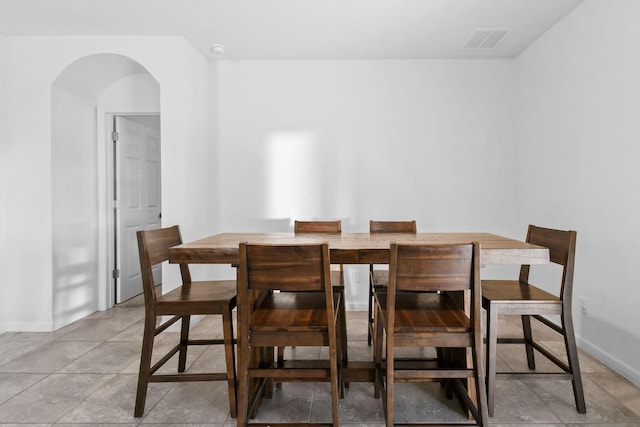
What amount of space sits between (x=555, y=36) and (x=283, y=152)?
8.49 feet

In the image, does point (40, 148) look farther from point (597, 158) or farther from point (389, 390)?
point (597, 158)

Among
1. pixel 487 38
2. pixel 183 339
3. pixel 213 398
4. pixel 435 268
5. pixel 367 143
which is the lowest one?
pixel 213 398

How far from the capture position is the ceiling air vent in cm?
291

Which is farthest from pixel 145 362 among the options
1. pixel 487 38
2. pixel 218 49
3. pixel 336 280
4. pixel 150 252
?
pixel 487 38

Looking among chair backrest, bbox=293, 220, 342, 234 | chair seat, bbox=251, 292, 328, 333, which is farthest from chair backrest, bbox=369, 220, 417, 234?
chair seat, bbox=251, 292, 328, 333

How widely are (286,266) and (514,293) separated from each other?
1.34m

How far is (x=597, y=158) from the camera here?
239cm

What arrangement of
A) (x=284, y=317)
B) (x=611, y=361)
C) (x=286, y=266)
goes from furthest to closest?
(x=611, y=361) → (x=284, y=317) → (x=286, y=266)

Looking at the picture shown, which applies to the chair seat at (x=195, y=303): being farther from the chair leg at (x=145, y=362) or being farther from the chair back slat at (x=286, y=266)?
the chair back slat at (x=286, y=266)

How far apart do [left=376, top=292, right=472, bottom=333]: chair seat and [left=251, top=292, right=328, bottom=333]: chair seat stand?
32cm

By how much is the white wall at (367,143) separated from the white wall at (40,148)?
67 cm

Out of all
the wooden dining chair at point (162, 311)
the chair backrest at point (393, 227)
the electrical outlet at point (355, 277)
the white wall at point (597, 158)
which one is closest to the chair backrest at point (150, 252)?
the wooden dining chair at point (162, 311)

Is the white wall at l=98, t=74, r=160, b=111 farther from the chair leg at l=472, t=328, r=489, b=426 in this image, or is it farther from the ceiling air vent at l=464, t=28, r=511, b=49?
the chair leg at l=472, t=328, r=489, b=426

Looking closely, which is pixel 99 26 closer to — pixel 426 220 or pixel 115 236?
pixel 115 236
